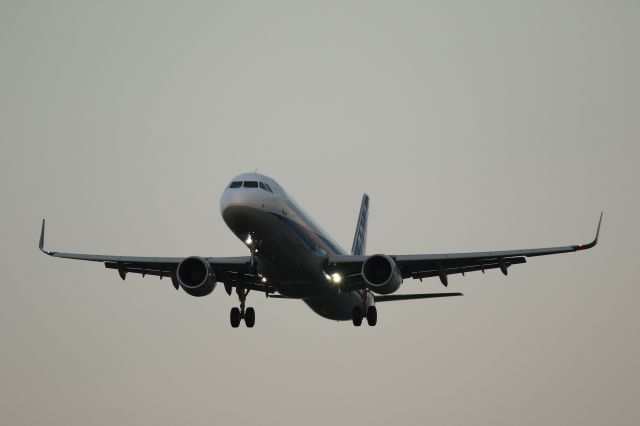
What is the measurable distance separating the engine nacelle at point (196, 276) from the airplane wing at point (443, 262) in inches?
204

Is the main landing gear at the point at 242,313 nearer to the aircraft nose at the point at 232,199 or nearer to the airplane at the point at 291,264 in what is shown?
the airplane at the point at 291,264

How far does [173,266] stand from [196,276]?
12.1ft

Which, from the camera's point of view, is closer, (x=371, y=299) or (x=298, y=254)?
(x=298, y=254)

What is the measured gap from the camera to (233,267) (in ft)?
132

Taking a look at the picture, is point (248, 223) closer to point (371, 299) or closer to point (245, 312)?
point (245, 312)

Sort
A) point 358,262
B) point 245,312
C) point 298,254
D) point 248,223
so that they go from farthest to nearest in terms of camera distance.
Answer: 1. point 245,312
2. point 358,262
3. point 298,254
4. point 248,223

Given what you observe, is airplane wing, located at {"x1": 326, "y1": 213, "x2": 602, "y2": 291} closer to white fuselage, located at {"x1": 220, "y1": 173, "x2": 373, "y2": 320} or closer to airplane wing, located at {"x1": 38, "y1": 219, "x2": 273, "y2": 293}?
white fuselage, located at {"x1": 220, "y1": 173, "x2": 373, "y2": 320}

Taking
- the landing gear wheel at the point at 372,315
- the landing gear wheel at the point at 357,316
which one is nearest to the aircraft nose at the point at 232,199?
the landing gear wheel at the point at 357,316

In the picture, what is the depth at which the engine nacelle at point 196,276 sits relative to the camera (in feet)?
127

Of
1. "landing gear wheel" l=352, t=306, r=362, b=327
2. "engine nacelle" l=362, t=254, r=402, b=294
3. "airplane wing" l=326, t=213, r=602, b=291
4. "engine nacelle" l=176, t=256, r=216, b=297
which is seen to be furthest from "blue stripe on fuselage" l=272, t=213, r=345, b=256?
"engine nacelle" l=176, t=256, r=216, b=297

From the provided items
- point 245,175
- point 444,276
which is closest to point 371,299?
point 444,276

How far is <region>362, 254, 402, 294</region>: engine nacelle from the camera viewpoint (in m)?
38.2

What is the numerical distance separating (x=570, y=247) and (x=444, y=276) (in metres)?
5.88

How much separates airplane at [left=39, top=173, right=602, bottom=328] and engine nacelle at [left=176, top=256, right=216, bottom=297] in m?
0.04
